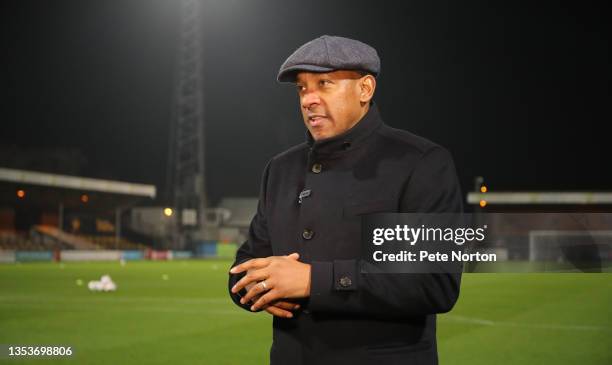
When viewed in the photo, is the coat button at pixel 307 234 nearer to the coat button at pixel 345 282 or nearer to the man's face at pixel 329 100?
the coat button at pixel 345 282

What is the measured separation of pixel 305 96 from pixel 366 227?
0.46m

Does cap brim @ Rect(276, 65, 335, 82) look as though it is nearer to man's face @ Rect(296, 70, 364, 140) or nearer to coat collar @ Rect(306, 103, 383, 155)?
man's face @ Rect(296, 70, 364, 140)

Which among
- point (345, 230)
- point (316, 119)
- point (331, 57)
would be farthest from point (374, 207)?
point (331, 57)

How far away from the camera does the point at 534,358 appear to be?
1032 cm

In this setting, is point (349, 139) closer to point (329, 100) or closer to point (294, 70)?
point (329, 100)

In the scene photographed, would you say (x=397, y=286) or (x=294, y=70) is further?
(x=294, y=70)

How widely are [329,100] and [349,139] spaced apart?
14 centimetres

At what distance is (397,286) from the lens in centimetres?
226

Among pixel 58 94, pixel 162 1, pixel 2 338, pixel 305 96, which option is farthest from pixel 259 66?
pixel 305 96

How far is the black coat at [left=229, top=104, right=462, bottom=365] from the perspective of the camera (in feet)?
7.45

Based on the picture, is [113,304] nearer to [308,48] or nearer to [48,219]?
[308,48]

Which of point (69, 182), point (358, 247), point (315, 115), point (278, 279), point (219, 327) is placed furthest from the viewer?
point (69, 182)

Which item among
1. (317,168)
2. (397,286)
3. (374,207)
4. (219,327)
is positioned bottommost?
(219,327)

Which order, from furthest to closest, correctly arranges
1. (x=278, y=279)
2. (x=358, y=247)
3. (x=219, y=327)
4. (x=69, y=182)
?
(x=69, y=182), (x=219, y=327), (x=358, y=247), (x=278, y=279)
